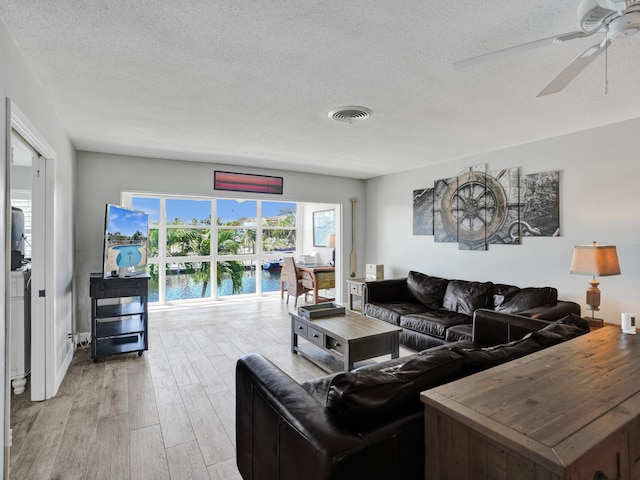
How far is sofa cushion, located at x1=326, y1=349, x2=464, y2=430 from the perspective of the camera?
125 centimetres

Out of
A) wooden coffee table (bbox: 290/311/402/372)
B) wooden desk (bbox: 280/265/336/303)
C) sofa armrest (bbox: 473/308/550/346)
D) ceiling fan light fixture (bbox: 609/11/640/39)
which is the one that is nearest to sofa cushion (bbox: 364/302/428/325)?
wooden coffee table (bbox: 290/311/402/372)

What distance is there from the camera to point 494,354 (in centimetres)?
163

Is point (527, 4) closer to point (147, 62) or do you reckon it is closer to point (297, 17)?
point (297, 17)

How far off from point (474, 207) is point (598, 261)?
1.73m

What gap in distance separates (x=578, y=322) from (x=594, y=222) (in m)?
1.63

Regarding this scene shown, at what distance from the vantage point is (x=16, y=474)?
1.89 metres

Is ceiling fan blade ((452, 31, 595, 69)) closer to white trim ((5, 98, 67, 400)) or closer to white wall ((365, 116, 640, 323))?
white wall ((365, 116, 640, 323))

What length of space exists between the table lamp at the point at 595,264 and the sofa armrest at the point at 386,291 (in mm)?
2219

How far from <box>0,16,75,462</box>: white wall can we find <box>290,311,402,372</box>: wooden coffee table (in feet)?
7.14

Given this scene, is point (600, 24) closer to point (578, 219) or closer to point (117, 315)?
point (578, 219)

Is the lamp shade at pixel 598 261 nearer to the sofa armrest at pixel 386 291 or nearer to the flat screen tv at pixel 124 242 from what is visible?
the sofa armrest at pixel 386 291

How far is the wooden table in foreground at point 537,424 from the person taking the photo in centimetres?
92

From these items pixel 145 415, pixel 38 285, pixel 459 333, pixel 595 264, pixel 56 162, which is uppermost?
pixel 56 162

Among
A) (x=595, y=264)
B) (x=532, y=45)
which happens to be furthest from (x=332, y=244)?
(x=532, y=45)
